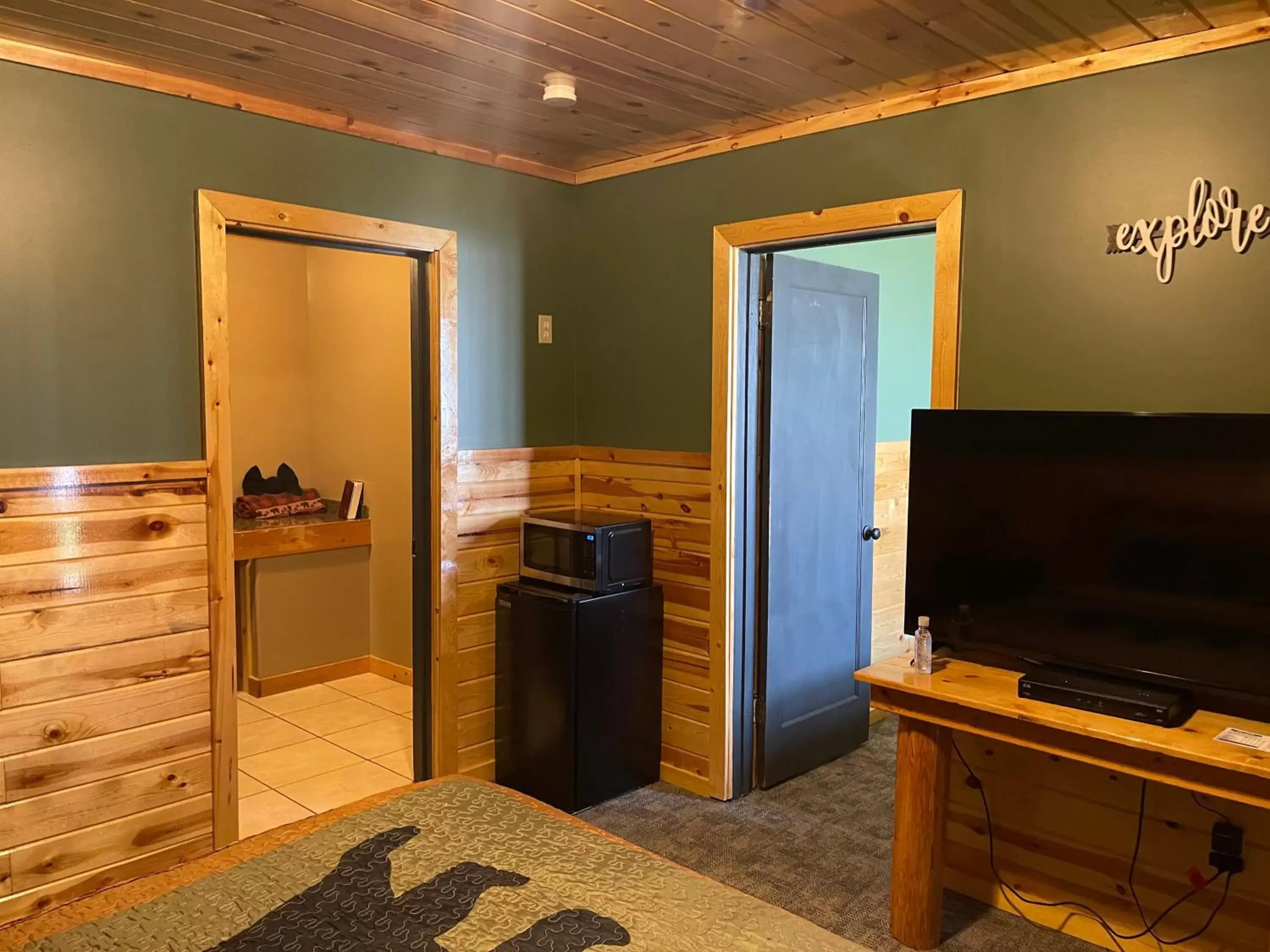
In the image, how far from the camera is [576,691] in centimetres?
337

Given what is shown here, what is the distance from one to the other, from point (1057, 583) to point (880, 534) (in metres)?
1.91

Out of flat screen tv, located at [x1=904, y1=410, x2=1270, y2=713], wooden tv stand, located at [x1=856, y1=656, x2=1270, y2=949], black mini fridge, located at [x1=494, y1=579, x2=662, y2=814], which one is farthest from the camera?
black mini fridge, located at [x1=494, y1=579, x2=662, y2=814]

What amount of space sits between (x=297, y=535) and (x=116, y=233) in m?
2.23

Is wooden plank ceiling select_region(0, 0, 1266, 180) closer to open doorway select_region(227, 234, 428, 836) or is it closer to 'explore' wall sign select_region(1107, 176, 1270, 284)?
'explore' wall sign select_region(1107, 176, 1270, 284)

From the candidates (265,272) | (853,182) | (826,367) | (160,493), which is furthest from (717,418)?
(265,272)

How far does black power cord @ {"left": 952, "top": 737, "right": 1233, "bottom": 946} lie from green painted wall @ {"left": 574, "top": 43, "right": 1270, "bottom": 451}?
1120 mm

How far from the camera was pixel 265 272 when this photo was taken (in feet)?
16.9

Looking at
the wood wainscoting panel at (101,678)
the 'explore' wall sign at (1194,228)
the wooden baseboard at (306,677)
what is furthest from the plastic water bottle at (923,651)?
the wooden baseboard at (306,677)

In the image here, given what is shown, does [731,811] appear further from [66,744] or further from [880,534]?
[66,744]

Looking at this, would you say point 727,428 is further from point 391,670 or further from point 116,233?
point 391,670

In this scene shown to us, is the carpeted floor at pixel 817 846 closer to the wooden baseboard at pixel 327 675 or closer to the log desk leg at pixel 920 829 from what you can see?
the log desk leg at pixel 920 829

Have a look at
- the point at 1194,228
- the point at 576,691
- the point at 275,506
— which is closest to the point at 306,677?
the point at 275,506

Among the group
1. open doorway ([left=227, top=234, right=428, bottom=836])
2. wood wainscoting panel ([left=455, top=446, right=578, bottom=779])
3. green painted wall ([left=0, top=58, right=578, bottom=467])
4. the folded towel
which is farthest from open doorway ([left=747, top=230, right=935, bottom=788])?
the folded towel

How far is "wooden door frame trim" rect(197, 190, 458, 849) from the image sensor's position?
288 cm
